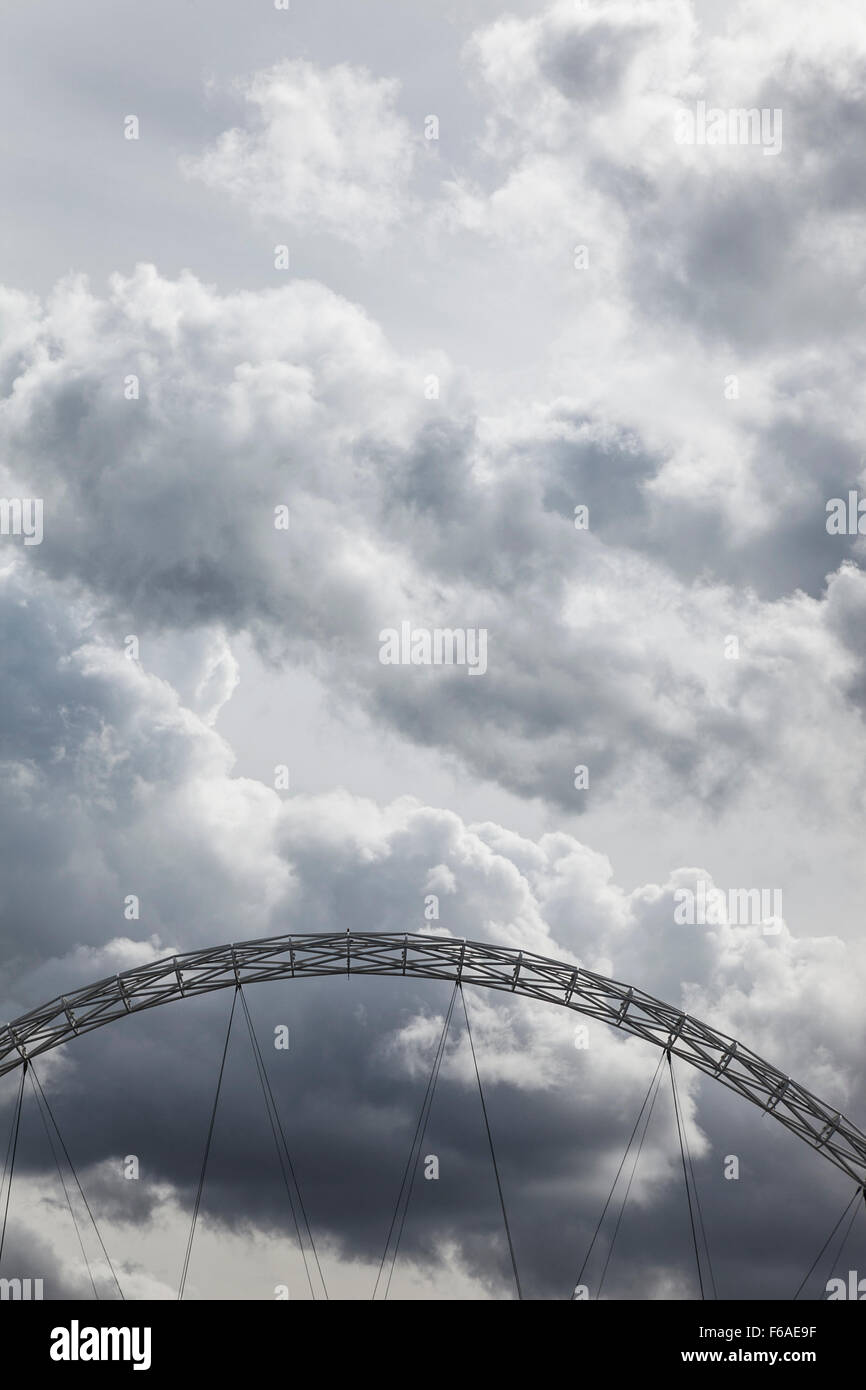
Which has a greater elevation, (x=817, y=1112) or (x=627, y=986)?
(x=627, y=986)
